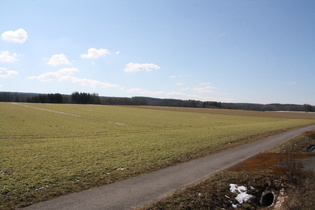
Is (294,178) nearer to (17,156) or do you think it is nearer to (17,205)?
(17,205)

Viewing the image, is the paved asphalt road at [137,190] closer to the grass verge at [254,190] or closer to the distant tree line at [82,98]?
the grass verge at [254,190]

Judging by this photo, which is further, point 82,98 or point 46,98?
point 82,98

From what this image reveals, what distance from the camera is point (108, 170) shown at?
12258 mm

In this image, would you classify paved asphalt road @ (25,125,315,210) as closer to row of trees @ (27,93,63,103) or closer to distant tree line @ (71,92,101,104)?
row of trees @ (27,93,63,103)

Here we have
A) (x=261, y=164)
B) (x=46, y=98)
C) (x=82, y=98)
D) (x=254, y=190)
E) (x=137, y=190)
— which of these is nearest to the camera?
(x=137, y=190)

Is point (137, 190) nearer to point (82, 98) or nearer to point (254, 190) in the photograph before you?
point (254, 190)

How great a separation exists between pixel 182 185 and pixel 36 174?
7918 mm

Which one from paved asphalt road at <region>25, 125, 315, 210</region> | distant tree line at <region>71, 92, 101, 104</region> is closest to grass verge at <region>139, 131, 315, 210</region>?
paved asphalt road at <region>25, 125, 315, 210</region>

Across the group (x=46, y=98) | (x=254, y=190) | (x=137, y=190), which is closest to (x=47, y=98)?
(x=46, y=98)

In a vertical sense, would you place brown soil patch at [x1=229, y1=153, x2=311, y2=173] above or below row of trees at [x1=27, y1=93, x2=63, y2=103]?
below

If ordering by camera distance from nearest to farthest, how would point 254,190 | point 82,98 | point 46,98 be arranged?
point 254,190
point 46,98
point 82,98

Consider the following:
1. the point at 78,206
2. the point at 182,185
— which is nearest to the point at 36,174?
the point at 78,206

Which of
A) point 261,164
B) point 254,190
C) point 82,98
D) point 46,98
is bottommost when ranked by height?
point 254,190

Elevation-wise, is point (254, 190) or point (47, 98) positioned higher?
point (47, 98)
